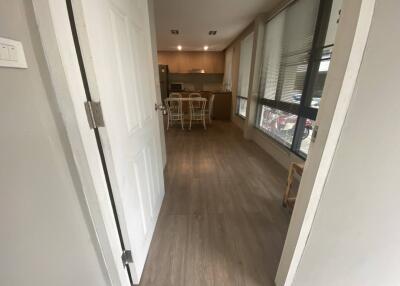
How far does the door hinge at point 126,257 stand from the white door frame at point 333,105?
3.09 ft

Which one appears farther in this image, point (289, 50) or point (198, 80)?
point (198, 80)

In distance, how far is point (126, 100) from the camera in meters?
1.01

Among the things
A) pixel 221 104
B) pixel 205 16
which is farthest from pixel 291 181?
pixel 221 104

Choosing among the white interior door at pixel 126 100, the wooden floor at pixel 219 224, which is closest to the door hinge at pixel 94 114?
the white interior door at pixel 126 100

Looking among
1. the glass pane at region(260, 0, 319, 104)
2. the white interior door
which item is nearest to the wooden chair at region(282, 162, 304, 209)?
the glass pane at region(260, 0, 319, 104)

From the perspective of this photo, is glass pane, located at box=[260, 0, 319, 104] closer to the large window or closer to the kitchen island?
the large window

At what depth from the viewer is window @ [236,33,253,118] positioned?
440 centimetres

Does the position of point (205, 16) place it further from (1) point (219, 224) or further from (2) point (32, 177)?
(2) point (32, 177)

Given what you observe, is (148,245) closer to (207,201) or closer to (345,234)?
(207,201)

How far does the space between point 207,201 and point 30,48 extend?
181 cm

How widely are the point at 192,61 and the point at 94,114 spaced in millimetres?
7026

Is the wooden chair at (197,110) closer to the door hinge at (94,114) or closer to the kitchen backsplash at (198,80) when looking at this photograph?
the kitchen backsplash at (198,80)

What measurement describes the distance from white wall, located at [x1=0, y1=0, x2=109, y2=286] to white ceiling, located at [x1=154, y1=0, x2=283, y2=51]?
9.72ft

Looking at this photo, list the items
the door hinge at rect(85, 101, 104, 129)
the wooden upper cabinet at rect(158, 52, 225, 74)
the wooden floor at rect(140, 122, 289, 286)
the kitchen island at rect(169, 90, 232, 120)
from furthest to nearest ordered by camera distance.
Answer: the wooden upper cabinet at rect(158, 52, 225, 74), the kitchen island at rect(169, 90, 232, 120), the wooden floor at rect(140, 122, 289, 286), the door hinge at rect(85, 101, 104, 129)
